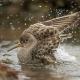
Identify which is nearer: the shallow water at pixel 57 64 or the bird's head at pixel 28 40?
the shallow water at pixel 57 64

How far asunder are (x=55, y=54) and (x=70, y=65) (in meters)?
0.45

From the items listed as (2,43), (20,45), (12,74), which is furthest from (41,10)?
(12,74)

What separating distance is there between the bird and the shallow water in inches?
6.2

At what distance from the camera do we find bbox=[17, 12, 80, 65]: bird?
7004 millimetres

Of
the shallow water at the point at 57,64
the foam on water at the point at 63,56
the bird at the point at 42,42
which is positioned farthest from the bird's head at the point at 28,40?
the foam on water at the point at 63,56

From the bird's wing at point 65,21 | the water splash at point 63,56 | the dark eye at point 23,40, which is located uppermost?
the bird's wing at point 65,21

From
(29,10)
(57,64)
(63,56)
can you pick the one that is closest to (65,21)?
(63,56)

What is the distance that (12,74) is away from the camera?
4.60m

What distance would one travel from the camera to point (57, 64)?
273 inches

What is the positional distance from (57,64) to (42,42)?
44cm

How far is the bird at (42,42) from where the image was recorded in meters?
7.00

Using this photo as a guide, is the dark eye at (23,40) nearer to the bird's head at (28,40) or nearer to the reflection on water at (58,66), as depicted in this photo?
the bird's head at (28,40)

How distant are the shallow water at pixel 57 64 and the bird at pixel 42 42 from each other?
0.16 meters

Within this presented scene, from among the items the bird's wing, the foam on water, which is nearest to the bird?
the bird's wing
